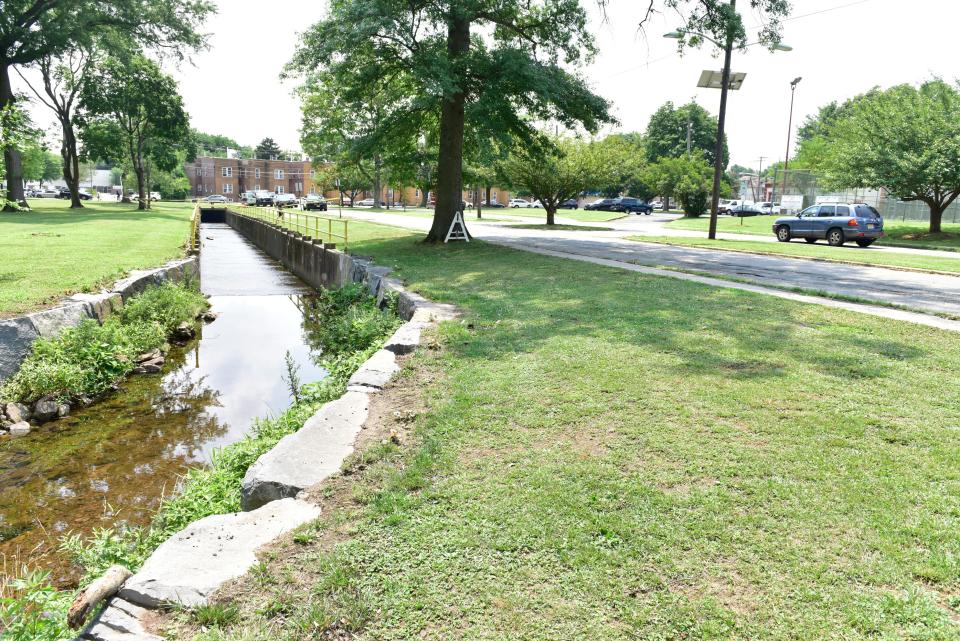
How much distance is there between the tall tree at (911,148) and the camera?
27.8m

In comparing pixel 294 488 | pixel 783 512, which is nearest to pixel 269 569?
pixel 294 488

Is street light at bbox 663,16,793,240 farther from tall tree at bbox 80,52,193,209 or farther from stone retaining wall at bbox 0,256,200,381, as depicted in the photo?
tall tree at bbox 80,52,193,209

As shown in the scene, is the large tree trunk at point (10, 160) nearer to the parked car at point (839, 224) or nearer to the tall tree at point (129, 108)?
the tall tree at point (129, 108)

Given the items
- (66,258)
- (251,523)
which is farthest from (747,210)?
(251,523)

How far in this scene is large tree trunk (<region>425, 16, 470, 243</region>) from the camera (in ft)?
59.4

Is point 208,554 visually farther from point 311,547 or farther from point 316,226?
point 316,226

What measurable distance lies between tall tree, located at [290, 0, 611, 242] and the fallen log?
530 inches

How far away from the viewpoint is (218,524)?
12.8ft

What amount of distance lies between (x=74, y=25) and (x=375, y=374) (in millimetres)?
37219

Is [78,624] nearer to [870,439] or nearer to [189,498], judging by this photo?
[189,498]

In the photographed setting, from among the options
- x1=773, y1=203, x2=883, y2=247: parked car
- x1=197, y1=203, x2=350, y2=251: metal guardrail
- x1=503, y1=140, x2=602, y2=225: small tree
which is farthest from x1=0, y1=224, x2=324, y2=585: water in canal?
x1=503, y1=140, x2=602, y2=225: small tree

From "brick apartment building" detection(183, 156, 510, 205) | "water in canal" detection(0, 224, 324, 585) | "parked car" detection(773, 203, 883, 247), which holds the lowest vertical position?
"water in canal" detection(0, 224, 324, 585)

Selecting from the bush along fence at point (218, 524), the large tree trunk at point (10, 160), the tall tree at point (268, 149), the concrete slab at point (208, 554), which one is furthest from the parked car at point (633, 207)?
the tall tree at point (268, 149)

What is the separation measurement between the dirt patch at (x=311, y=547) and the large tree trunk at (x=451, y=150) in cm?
1444
